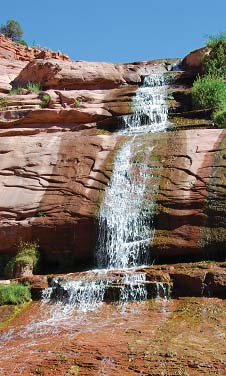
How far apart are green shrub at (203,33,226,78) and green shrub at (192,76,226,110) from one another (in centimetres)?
145

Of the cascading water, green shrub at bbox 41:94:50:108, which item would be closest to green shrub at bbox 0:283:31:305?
the cascading water

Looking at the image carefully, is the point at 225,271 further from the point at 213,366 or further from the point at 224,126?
the point at 224,126

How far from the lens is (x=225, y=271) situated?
9625mm

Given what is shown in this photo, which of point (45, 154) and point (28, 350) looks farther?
point (45, 154)

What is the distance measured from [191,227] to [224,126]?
14.1 ft

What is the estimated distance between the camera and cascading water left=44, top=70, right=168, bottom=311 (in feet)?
32.9

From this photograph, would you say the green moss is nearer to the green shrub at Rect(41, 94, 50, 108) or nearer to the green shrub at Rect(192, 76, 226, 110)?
the green shrub at Rect(41, 94, 50, 108)

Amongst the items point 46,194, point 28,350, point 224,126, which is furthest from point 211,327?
point 224,126

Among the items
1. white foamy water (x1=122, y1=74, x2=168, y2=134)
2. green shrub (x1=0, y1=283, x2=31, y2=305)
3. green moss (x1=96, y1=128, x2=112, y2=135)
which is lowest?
green shrub (x1=0, y1=283, x2=31, y2=305)

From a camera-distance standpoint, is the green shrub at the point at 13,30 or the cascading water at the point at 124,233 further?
the green shrub at the point at 13,30

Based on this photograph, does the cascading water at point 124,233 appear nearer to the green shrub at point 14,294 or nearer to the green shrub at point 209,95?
the green shrub at point 14,294

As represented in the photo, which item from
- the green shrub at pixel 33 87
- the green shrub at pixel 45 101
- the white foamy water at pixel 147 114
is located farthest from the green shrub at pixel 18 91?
the white foamy water at pixel 147 114

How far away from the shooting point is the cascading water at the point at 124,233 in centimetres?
1002

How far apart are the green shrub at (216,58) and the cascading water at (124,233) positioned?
502 centimetres
